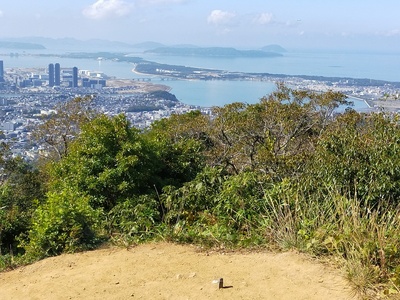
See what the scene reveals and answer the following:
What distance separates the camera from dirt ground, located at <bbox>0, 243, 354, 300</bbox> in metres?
3.32

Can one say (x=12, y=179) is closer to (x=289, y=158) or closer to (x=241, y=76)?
(x=289, y=158)

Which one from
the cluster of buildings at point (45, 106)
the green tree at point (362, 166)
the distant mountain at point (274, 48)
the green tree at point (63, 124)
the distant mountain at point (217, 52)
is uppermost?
the distant mountain at point (274, 48)

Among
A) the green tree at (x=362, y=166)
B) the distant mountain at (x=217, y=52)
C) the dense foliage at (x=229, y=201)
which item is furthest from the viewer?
the distant mountain at (x=217, y=52)

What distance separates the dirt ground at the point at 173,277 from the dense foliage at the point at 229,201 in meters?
0.20

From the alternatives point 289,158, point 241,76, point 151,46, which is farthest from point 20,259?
point 151,46

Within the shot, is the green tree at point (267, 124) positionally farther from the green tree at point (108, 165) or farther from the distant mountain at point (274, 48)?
the distant mountain at point (274, 48)

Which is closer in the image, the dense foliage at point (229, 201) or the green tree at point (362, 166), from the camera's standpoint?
the dense foliage at point (229, 201)

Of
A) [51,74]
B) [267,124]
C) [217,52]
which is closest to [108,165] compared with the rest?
[267,124]

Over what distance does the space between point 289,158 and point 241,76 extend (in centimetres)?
5953

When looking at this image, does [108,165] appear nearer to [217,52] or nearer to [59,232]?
[59,232]

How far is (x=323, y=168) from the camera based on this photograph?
200 inches

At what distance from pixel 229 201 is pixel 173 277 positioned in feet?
5.27

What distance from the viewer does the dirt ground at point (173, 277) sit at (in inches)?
131

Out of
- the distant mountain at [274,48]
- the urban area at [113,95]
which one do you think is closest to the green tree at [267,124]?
the urban area at [113,95]
